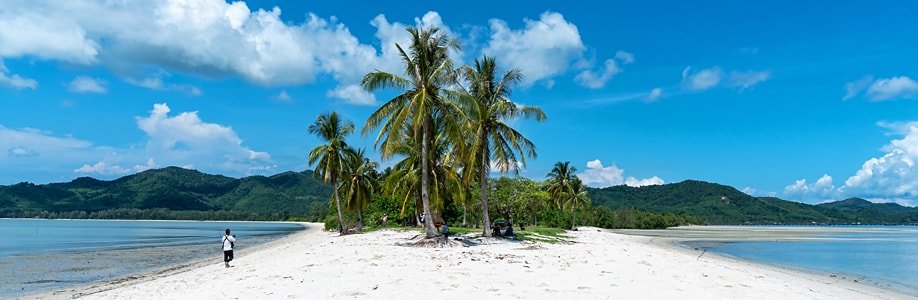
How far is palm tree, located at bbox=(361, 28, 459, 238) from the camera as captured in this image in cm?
2358

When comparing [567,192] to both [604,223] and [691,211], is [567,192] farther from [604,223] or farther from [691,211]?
[691,211]

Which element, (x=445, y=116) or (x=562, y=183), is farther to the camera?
(x=562, y=183)

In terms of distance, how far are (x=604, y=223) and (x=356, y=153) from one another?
7955cm

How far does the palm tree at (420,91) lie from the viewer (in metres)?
23.6

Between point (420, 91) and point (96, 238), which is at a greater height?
point (420, 91)

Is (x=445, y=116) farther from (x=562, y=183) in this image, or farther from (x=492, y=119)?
(x=562, y=183)

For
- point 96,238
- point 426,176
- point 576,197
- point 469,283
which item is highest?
point 576,197

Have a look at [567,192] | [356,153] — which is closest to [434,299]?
[356,153]

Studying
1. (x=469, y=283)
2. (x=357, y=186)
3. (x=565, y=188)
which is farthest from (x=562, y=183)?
(x=469, y=283)

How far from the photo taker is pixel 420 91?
939 inches

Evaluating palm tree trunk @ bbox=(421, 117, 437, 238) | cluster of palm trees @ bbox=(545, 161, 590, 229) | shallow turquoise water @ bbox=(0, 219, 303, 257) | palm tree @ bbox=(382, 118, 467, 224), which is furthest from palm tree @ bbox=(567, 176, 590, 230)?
palm tree trunk @ bbox=(421, 117, 437, 238)

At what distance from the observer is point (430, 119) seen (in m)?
24.8

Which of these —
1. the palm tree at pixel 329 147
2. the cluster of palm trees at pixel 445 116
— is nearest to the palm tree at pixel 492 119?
the cluster of palm trees at pixel 445 116

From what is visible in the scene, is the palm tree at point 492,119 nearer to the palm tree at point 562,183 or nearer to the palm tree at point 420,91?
the palm tree at point 420,91
